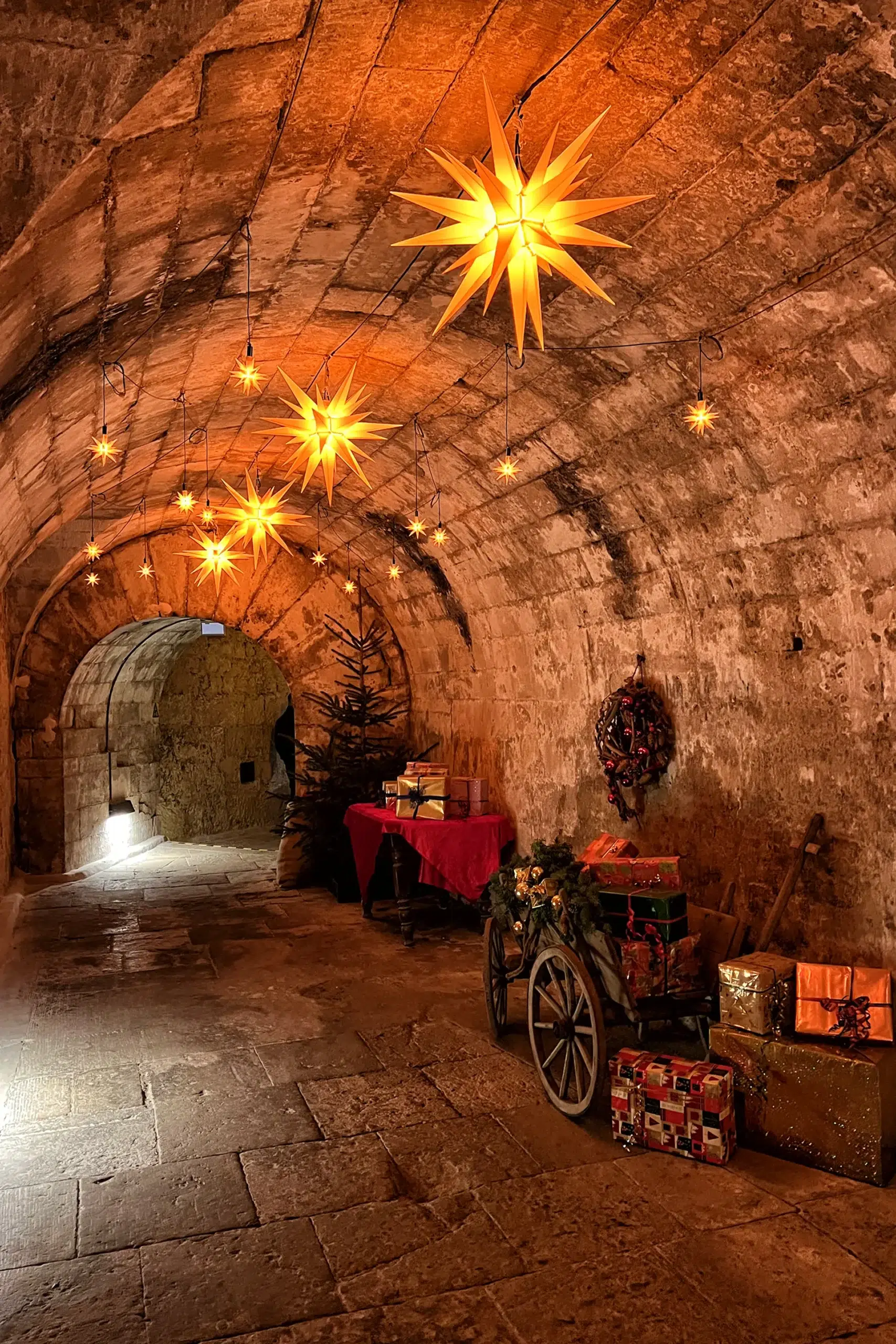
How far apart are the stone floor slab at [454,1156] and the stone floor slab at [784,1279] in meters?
0.78

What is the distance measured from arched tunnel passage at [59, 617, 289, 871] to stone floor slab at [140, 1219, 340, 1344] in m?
7.41

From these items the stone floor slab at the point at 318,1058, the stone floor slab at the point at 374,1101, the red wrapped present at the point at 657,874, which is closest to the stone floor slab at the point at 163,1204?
the stone floor slab at the point at 374,1101

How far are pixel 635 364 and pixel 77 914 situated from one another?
21.8ft

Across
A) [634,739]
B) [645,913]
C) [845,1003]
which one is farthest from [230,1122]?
[634,739]

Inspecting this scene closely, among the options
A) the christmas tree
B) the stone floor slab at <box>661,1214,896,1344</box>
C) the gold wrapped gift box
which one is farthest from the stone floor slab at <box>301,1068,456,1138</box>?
the christmas tree

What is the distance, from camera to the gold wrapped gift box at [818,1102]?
11.9ft

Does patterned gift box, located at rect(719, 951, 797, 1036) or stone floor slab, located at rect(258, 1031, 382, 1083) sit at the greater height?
patterned gift box, located at rect(719, 951, 797, 1036)

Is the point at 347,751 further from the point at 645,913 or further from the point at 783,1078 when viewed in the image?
the point at 783,1078

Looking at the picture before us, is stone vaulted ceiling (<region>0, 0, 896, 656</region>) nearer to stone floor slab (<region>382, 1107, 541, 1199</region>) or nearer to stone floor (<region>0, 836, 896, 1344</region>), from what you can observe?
stone floor (<region>0, 836, 896, 1344</region>)

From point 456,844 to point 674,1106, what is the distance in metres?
3.64

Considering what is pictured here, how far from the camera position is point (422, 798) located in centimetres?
754

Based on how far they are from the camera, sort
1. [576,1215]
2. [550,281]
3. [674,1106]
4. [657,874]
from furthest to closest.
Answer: [657,874], [550,281], [674,1106], [576,1215]

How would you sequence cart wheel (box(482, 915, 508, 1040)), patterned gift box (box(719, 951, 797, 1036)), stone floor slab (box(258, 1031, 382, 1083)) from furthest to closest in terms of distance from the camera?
cart wheel (box(482, 915, 508, 1040)) → stone floor slab (box(258, 1031, 382, 1083)) → patterned gift box (box(719, 951, 797, 1036))

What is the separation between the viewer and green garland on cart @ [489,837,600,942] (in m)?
4.34
